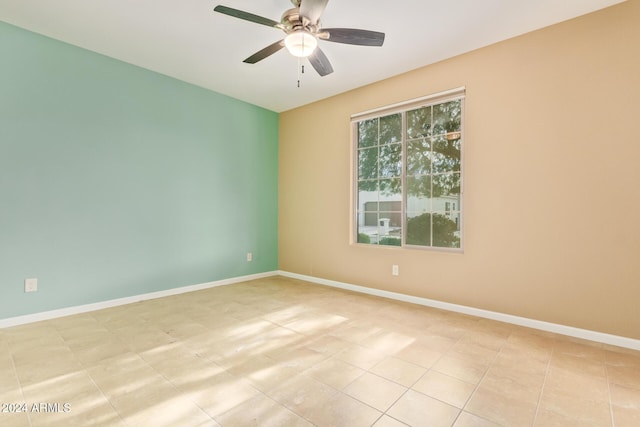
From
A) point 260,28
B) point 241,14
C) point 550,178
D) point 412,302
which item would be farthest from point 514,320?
point 260,28

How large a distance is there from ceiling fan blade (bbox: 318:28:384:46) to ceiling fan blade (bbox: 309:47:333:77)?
0.19 metres

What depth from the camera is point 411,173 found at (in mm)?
3598

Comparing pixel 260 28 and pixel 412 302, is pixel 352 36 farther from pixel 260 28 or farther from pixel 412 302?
pixel 412 302

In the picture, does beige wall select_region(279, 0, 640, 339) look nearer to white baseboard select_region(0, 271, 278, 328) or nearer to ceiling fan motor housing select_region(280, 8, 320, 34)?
ceiling fan motor housing select_region(280, 8, 320, 34)

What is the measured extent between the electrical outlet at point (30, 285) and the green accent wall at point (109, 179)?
32 mm

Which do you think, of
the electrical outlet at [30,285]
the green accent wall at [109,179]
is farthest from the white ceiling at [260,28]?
the electrical outlet at [30,285]

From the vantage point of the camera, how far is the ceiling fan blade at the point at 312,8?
6.38 feet

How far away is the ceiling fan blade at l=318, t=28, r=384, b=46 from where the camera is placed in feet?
7.32

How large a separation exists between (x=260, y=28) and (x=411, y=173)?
7.37ft

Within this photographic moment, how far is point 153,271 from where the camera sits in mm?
3609

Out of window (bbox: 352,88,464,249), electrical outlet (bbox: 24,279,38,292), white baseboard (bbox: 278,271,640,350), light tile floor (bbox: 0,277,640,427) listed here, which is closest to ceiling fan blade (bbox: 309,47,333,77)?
window (bbox: 352,88,464,249)

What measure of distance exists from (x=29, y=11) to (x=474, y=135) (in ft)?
14.0

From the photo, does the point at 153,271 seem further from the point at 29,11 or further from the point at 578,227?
the point at 578,227

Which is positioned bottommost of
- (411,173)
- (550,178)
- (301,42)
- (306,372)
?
(306,372)
